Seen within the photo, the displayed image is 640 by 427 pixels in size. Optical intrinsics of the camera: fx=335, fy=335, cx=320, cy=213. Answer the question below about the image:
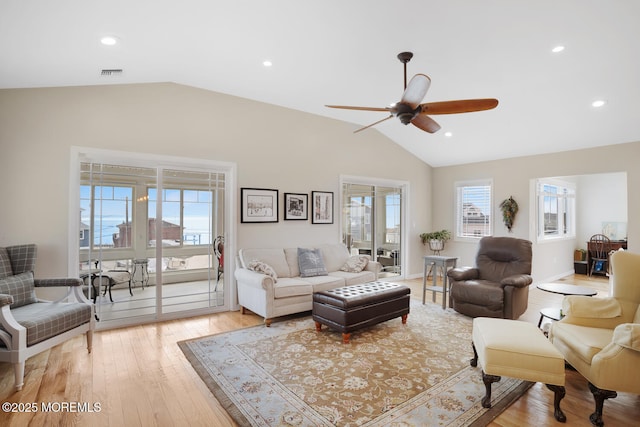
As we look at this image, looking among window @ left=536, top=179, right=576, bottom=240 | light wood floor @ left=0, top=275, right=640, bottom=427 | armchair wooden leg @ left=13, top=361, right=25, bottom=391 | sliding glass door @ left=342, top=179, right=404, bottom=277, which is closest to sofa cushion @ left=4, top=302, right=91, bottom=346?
armchair wooden leg @ left=13, top=361, right=25, bottom=391

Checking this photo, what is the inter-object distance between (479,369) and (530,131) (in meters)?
4.15

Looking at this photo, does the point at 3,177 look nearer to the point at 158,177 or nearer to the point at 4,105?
the point at 4,105

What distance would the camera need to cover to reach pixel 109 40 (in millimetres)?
2881

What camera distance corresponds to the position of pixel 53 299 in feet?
12.2

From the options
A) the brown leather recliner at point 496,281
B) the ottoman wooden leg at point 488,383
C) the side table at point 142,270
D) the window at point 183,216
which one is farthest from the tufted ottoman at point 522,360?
the side table at point 142,270

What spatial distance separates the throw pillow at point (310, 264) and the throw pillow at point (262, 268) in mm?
559

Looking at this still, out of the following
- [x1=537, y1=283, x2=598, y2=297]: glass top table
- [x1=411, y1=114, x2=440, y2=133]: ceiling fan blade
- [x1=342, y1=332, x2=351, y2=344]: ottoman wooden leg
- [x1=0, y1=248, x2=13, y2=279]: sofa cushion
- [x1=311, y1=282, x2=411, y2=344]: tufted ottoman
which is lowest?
[x1=342, y1=332, x2=351, y2=344]: ottoman wooden leg

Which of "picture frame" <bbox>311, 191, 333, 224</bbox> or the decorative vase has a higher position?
"picture frame" <bbox>311, 191, 333, 224</bbox>

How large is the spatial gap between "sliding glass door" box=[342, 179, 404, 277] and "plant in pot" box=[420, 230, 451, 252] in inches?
23.8

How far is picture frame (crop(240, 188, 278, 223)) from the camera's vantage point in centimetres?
491

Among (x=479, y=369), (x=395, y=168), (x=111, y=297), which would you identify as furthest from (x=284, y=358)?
(x=395, y=168)

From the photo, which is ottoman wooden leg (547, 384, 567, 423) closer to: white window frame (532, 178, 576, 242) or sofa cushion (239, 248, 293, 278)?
sofa cushion (239, 248, 293, 278)

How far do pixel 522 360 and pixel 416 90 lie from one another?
2.16 metres

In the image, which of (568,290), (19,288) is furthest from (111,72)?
(568,290)
